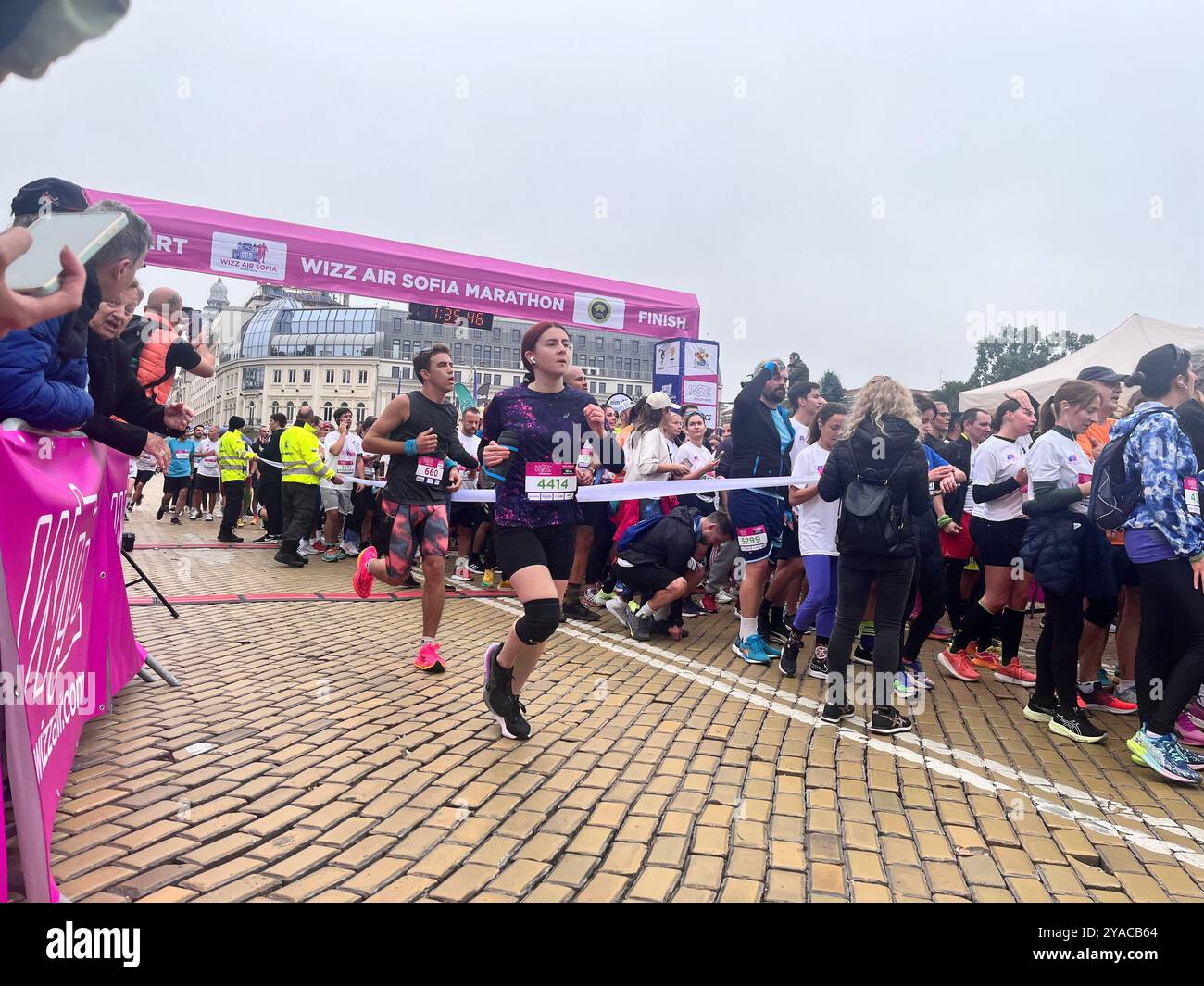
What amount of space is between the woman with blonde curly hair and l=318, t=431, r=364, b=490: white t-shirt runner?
8956 millimetres

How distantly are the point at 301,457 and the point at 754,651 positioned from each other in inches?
308

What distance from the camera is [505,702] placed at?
4.15m

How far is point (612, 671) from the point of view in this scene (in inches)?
230

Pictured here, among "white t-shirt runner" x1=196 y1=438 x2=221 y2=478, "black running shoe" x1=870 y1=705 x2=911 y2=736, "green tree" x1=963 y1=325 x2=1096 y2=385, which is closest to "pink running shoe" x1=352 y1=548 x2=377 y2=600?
"black running shoe" x1=870 y1=705 x2=911 y2=736

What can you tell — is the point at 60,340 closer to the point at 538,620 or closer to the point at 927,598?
the point at 538,620

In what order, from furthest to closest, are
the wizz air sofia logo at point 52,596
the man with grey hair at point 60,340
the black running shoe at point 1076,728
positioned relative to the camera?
the black running shoe at point 1076,728
the man with grey hair at point 60,340
the wizz air sofia logo at point 52,596

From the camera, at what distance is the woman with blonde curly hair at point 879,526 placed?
180 inches

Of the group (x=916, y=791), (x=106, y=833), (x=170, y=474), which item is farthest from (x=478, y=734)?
(x=170, y=474)

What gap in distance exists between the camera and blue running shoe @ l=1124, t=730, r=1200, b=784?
3904 millimetres

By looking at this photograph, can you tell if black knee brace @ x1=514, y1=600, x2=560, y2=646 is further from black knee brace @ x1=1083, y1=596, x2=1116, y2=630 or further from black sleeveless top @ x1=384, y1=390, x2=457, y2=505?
black knee brace @ x1=1083, y1=596, x2=1116, y2=630

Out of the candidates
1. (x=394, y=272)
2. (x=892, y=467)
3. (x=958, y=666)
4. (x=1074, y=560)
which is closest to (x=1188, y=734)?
(x=1074, y=560)

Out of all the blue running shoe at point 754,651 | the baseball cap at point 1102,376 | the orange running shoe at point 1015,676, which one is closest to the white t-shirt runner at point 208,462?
the blue running shoe at point 754,651

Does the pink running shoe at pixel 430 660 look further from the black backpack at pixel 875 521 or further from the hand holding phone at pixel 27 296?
the hand holding phone at pixel 27 296

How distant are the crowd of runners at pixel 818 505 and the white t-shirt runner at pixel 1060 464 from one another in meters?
0.01
